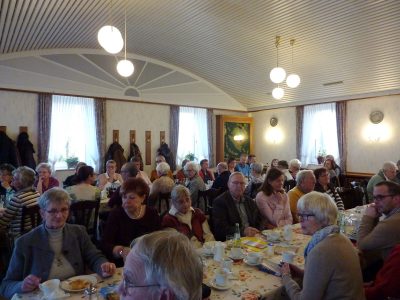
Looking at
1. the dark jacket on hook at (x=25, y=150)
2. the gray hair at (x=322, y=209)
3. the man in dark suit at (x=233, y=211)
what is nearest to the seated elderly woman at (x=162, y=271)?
the gray hair at (x=322, y=209)

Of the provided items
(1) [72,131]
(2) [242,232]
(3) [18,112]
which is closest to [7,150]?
(3) [18,112]

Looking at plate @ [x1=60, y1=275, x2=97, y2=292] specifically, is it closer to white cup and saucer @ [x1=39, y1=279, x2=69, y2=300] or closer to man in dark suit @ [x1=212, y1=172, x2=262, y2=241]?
white cup and saucer @ [x1=39, y1=279, x2=69, y2=300]

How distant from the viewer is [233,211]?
354 cm

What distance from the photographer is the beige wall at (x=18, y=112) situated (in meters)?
7.39

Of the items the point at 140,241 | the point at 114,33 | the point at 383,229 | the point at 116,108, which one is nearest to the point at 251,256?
the point at 383,229

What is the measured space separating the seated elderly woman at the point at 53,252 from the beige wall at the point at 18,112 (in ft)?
20.3

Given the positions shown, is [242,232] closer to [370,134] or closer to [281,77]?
[281,77]

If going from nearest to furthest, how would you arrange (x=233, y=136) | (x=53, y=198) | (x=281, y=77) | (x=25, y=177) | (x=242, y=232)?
(x=53, y=198) < (x=242, y=232) < (x=25, y=177) < (x=281, y=77) < (x=233, y=136)

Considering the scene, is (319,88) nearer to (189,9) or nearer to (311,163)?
(311,163)

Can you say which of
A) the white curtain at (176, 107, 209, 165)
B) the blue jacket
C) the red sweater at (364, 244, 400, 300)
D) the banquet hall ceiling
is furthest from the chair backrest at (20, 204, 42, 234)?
the white curtain at (176, 107, 209, 165)

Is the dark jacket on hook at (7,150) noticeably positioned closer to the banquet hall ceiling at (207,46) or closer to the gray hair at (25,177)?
the banquet hall ceiling at (207,46)

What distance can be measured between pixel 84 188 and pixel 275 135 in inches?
328

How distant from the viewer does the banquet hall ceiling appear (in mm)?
5789

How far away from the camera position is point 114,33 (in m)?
3.96
